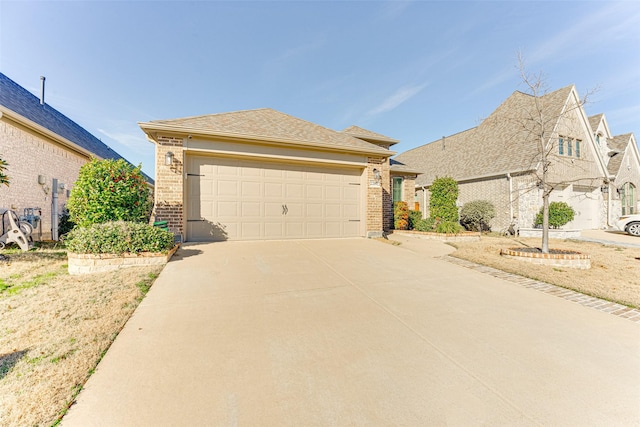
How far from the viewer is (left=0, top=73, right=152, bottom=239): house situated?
675 cm

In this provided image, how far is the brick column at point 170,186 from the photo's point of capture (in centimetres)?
625

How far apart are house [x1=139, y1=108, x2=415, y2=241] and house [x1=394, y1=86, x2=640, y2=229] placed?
7.97 meters

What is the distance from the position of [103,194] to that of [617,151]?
2584cm

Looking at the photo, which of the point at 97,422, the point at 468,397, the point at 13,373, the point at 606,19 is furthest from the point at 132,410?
the point at 606,19

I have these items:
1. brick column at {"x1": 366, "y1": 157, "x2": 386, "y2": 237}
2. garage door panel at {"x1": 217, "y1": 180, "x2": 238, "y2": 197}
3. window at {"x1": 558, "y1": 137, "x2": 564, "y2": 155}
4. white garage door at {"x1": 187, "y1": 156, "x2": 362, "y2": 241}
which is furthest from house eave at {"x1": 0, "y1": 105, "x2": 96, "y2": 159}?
window at {"x1": 558, "y1": 137, "x2": 564, "y2": 155}

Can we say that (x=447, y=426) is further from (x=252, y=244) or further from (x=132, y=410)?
(x=252, y=244)

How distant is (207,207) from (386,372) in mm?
6333

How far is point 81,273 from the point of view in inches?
163

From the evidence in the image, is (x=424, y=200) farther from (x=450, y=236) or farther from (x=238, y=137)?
(x=238, y=137)

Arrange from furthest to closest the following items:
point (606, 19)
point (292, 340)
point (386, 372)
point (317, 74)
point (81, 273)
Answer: point (317, 74)
point (606, 19)
point (81, 273)
point (292, 340)
point (386, 372)

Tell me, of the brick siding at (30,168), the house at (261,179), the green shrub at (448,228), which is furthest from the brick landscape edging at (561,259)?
the brick siding at (30,168)

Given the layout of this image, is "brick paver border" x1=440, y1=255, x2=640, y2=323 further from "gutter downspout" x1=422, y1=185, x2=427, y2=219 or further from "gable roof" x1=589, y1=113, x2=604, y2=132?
"gable roof" x1=589, y1=113, x2=604, y2=132

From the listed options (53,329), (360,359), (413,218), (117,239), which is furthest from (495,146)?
(53,329)

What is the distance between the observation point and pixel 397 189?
1238 cm
